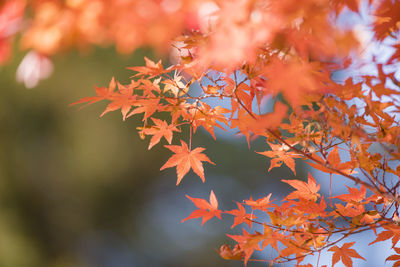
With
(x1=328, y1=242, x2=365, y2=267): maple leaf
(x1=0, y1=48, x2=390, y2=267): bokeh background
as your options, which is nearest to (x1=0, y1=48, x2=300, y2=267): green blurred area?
(x1=0, y1=48, x2=390, y2=267): bokeh background

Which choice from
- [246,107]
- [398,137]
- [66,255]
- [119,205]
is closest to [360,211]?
[398,137]

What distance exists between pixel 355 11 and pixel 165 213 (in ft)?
13.3

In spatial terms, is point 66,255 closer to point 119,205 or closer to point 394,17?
point 119,205

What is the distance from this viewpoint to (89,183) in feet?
13.8

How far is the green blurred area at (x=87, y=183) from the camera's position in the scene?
4.12 m

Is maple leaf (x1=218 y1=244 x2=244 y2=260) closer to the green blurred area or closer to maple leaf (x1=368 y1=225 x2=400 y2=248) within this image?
maple leaf (x1=368 y1=225 x2=400 y2=248)

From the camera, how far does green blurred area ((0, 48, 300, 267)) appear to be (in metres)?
4.12

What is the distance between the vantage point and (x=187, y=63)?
79cm

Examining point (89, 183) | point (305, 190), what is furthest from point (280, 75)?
point (89, 183)

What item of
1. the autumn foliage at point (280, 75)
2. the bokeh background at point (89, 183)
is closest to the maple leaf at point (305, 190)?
the autumn foliage at point (280, 75)

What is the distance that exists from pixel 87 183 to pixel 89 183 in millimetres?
25

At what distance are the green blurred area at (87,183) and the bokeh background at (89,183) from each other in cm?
1

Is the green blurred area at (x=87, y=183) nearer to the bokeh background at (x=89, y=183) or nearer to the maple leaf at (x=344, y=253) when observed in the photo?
the bokeh background at (x=89, y=183)

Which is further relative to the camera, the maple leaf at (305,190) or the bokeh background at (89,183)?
the bokeh background at (89,183)
